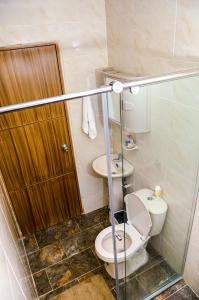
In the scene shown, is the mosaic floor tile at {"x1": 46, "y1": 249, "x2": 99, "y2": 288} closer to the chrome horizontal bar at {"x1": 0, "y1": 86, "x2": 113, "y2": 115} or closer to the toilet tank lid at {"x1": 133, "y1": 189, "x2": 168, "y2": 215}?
the toilet tank lid at {"x1": 133, "y1": 189, "x2": 168, "y2": 215}

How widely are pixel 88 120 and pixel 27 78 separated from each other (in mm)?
740

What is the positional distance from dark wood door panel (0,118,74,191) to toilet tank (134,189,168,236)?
1.03 m

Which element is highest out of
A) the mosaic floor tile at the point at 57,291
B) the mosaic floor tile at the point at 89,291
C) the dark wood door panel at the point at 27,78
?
the dark wood door panel at the point at 27,78

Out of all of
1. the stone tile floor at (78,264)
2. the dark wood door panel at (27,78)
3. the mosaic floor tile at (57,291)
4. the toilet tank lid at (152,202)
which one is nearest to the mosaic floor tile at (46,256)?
the stone tile floor at (78,264)

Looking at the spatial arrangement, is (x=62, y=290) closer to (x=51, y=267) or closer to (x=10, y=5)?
(x=51, y=267)

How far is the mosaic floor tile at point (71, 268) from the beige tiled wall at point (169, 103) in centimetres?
79

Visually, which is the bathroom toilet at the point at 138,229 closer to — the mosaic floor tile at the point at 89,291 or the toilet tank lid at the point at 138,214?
the toilet tank lid at the point at 138,214

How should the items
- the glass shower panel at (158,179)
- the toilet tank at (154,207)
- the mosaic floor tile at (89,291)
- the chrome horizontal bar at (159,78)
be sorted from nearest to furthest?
the chrome horizontal bar at (159,78) → the glass shower panel at (158,179) → the toilet tank at (154,207) → the mosaic floor tile at (89,291)

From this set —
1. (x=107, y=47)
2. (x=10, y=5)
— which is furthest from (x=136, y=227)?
(x=10, y=5)

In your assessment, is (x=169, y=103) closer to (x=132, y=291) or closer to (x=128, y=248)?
(x=128, y=248)

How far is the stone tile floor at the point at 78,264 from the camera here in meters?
1.92

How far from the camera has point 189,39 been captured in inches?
53.6

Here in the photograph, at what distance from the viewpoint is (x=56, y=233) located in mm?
2707

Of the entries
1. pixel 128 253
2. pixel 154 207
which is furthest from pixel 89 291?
pixel 154 207
